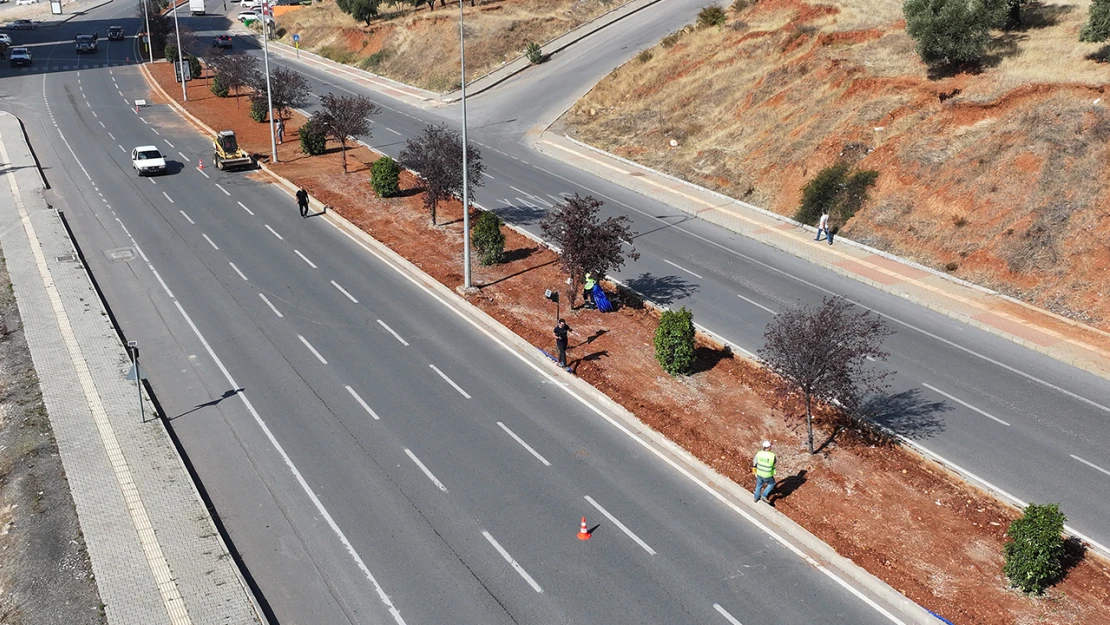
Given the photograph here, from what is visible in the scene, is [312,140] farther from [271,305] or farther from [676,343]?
[676,343]

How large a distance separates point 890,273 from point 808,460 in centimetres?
1405

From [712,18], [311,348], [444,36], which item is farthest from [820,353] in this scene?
[444,36]

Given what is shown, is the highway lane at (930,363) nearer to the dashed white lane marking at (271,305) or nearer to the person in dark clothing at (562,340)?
the person in dark clothing at (562,340)

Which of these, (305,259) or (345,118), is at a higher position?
(345,118)

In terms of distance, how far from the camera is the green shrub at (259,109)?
54031 mm

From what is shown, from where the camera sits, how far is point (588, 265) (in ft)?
88.2

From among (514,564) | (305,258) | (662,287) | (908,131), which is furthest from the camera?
(908,131)

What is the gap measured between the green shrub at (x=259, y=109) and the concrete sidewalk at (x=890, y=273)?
20.4 metres

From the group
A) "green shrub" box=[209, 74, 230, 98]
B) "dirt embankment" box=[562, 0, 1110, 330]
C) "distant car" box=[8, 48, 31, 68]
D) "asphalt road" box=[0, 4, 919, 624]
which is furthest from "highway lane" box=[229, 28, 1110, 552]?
"distant car" box=[8, 48, 31, 68]

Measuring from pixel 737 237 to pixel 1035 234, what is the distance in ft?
35.0

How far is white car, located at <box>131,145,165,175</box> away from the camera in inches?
1651

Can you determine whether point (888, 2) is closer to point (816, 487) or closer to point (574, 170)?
point (574, 170)

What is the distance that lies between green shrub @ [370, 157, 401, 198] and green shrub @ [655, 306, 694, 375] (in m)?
18.5

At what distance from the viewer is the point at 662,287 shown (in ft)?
99.9
